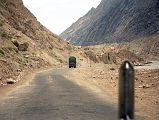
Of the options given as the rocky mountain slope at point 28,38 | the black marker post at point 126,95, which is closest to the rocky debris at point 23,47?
the rocky mountain slope at point 28,38

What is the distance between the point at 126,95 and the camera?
322 centimetres

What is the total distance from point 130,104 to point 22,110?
1240 cm

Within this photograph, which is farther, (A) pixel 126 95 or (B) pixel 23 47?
(B) pixel 23 47

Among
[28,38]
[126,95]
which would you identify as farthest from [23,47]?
[126,95]

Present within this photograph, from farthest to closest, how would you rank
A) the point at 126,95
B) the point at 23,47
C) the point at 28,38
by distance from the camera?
the point at 28,38, the point at 23,47, the point at 126,95

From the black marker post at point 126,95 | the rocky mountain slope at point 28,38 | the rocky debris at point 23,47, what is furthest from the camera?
the rocky debris at point 23,47

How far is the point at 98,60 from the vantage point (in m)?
132

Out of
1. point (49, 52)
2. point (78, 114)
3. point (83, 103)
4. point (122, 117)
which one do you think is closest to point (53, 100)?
point (83, 103)

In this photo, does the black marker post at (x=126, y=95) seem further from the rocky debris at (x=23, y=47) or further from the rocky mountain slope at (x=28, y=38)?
the rocky debris at (x=23, y=47)

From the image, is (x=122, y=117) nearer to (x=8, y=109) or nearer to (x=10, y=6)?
(x=8, y=109)

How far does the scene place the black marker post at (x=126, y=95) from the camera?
318 cm

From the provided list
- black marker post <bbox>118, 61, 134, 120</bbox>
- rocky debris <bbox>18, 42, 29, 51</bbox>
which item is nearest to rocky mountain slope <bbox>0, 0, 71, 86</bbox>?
rocky debris <bbox>18, 42, 29, 51</bbox>

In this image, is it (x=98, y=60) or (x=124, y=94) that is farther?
(x=98, y=60)

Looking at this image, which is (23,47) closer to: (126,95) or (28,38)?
(28,38)
